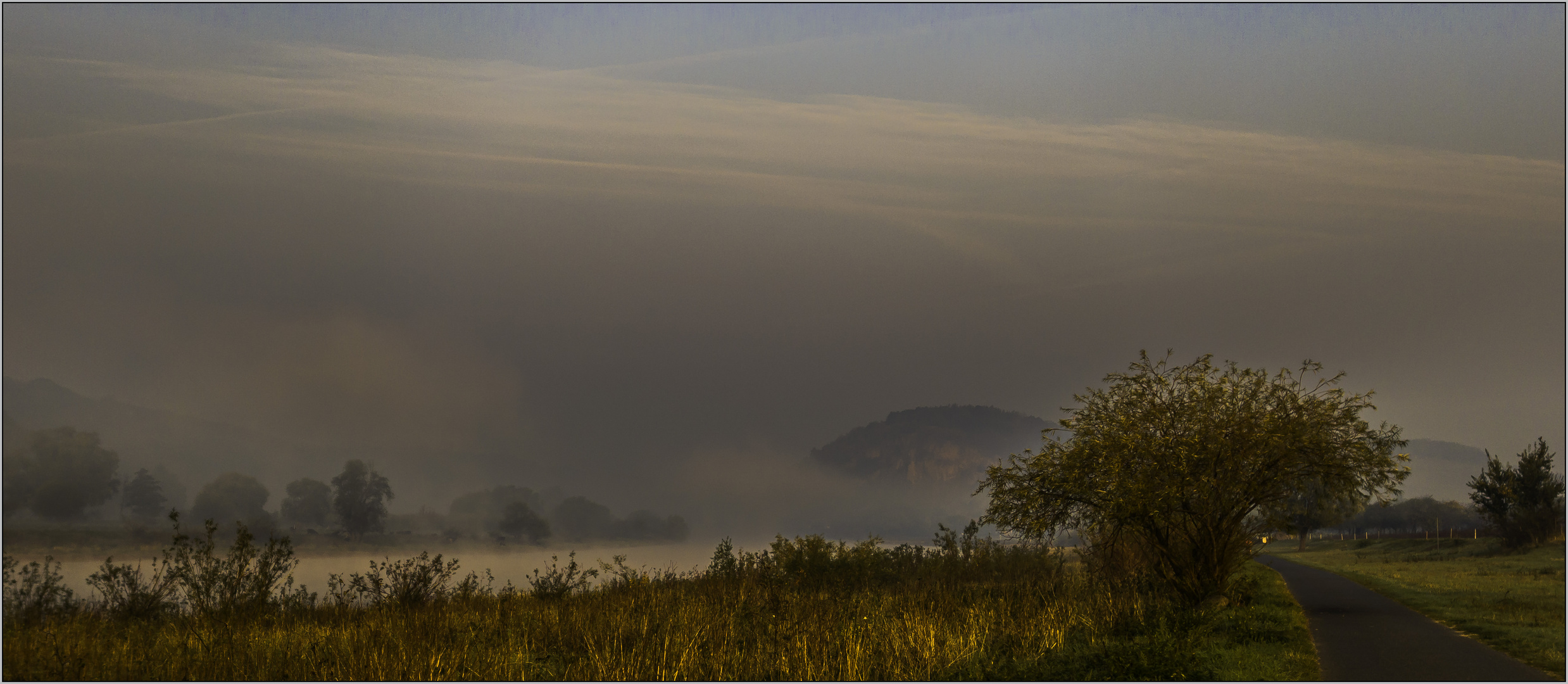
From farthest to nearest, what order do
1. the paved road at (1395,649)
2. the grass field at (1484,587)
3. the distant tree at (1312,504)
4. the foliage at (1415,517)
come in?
the foliage at (1415,517), the distant tree at (1312,504), the grass field at (1484,587), the paved road at (1395,649)

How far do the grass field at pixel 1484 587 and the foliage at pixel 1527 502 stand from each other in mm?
1100

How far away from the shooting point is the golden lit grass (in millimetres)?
11414

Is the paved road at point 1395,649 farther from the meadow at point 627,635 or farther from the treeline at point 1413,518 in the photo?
the treeline at point 1413,518

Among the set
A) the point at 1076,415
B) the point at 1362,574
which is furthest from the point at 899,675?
the point at 1362,574

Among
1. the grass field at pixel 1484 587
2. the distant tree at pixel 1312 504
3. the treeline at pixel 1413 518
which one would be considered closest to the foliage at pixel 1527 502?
the grass field at pixel 1484 587

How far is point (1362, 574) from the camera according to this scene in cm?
4459

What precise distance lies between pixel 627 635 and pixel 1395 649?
43.9ft

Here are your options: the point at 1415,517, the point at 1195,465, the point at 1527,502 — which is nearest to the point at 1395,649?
the point at 1195,465

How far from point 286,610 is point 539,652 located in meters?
4.66

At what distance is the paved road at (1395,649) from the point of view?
14.1 meters

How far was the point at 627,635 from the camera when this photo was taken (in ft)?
46.0

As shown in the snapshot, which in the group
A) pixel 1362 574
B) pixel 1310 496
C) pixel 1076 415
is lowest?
pixel 1362 574

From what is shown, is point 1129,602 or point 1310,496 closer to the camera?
point 1129,602

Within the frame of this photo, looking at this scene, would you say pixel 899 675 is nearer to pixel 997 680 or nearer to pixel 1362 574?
pixel 997 680
